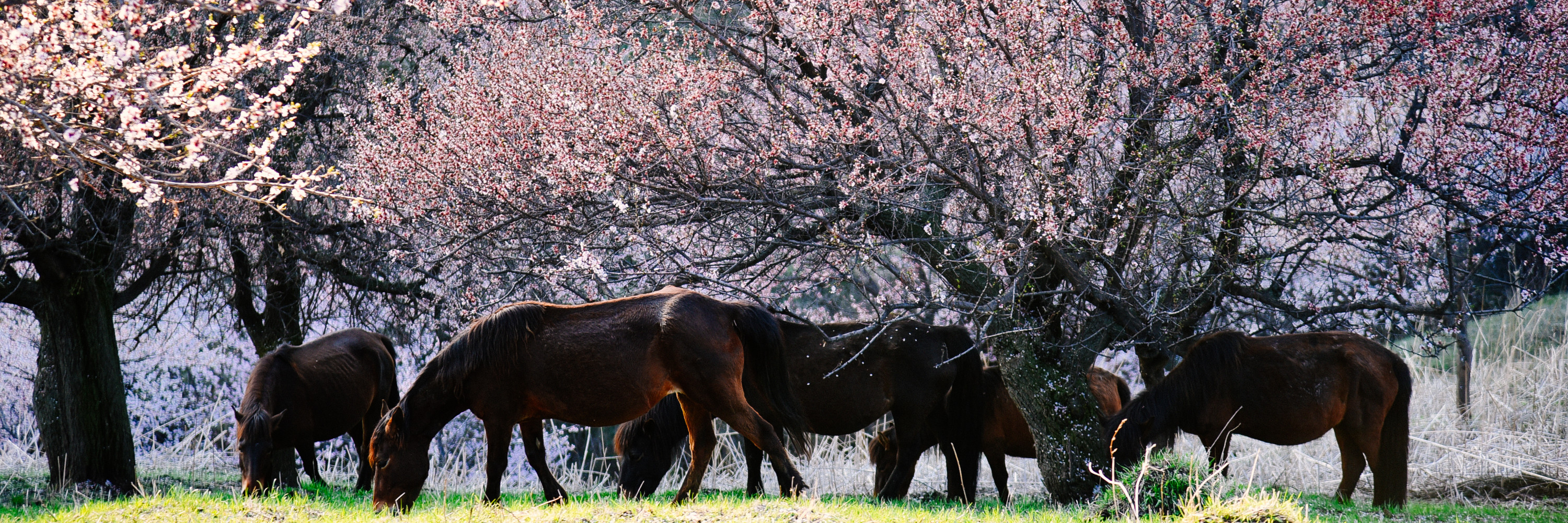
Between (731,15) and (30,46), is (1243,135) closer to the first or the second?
(731,15)

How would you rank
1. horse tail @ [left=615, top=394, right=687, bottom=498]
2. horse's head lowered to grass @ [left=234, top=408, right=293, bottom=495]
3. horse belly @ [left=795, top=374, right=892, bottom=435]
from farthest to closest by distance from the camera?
horse belly @ [left=795, top=374, right=892, bottom=435] → horse tail @ [left=615, top=394, right=687, bottom=498] → horse's head lowered to grass @ [left=234, top=408, right=293, bottom=495]

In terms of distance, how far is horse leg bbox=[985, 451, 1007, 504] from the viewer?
8859mm

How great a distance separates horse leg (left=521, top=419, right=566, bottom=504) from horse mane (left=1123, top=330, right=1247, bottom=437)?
3.70 metres

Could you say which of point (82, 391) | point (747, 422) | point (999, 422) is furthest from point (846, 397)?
point (82, 391)

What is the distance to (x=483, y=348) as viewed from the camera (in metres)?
6.36

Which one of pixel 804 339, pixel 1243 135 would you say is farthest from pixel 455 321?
pixel 1243 135

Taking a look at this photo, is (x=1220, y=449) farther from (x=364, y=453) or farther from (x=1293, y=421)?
(x=364, y=453)

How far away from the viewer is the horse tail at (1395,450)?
7.36m

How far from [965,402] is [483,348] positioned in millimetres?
4106

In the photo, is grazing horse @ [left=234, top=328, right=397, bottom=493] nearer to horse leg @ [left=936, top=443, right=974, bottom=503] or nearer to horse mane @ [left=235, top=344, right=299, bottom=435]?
horse mane @ [left=235, top=344, right=299, bottom=435]

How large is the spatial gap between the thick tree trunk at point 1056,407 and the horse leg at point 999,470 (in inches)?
34.6

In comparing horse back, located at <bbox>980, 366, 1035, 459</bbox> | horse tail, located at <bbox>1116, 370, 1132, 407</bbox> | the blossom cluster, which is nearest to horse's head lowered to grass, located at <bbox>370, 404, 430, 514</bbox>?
the blossom cluster

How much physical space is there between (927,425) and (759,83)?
3.06 meters

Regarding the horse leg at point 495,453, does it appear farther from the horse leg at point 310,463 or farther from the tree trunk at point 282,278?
the horse leg at point 310,463
